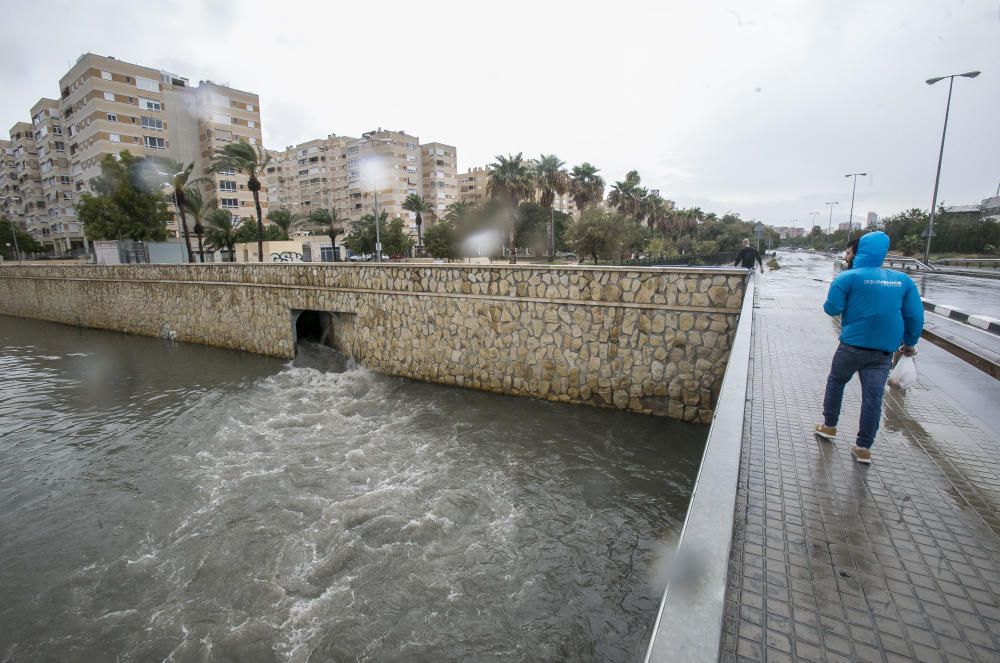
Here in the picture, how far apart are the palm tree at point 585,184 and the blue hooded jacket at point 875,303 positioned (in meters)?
36.5

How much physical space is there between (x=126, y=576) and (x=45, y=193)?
80.8 metres

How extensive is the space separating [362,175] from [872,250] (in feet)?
239

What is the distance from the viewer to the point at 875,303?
382 centimetres

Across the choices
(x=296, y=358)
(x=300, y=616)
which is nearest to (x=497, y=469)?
(x=300, y=616)

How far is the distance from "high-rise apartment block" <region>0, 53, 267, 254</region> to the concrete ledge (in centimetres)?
4606

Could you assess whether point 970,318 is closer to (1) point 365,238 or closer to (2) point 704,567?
(2) point 704,567

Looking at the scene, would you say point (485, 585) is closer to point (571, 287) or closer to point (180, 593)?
point (180, 593)

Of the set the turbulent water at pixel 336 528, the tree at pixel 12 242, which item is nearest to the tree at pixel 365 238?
the tree at pixel 12 242

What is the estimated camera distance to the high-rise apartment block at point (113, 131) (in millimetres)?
45062

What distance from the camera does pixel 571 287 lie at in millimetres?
11047

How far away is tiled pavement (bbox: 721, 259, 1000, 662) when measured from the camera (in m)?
2.33

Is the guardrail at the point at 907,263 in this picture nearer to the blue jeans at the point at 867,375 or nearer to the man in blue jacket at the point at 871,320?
the man in blue jacket at the point at 871,320

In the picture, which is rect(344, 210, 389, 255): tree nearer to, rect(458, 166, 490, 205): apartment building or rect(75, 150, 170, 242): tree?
rect(75, 150, 170, 242): tree

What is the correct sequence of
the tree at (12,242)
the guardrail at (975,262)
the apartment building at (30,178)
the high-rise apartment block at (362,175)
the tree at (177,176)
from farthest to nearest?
the high-rise apartment block at (362,175) < the apartment building at (30,178) < the tree at (12,242) < the tree at (177,176) < the guardrail at (975,262)
